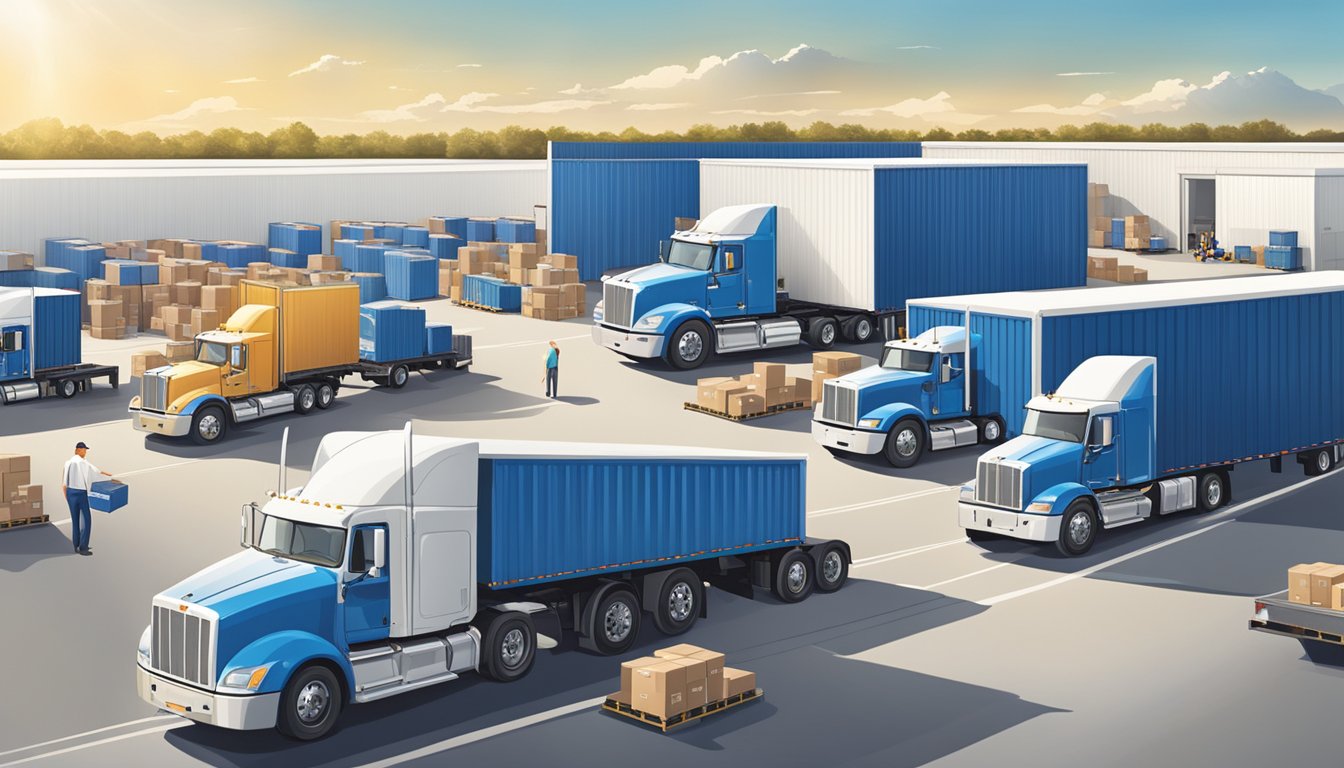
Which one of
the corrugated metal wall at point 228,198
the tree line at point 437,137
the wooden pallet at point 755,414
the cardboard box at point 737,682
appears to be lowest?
the cardboard box at point 737,682

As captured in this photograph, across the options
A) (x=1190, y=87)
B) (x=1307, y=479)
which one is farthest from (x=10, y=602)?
(x=1190, y=87)

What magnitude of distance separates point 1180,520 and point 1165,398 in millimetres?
1947

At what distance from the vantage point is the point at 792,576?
1981 cm

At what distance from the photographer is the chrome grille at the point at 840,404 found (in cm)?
2731

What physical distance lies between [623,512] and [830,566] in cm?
377

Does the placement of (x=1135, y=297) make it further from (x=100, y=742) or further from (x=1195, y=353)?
(x=100, y=742)

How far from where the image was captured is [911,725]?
50.7 ft

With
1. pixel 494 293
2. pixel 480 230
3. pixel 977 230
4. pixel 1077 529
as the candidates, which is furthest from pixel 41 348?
pixel 480 230

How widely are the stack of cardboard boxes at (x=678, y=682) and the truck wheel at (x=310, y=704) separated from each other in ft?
9.32

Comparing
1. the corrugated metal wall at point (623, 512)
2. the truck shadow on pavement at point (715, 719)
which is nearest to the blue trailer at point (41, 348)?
the truck shadow on pavement at point (715, 719)

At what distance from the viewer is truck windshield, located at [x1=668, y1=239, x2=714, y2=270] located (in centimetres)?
3703

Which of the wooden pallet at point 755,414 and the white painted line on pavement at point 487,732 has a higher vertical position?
the wooden pallet at point 755,414

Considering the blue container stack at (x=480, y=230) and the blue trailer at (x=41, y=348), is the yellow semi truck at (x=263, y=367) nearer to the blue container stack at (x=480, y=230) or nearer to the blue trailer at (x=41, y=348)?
the blue trailer at (x=41, y=348)

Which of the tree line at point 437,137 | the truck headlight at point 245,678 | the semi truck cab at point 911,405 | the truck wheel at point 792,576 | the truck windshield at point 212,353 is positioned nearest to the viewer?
the truck headlight at point 245,678
